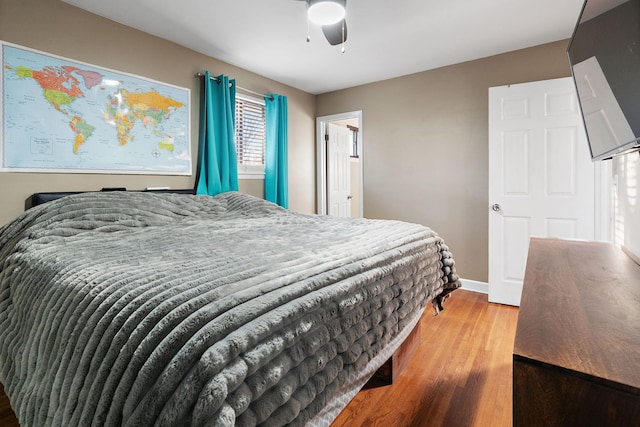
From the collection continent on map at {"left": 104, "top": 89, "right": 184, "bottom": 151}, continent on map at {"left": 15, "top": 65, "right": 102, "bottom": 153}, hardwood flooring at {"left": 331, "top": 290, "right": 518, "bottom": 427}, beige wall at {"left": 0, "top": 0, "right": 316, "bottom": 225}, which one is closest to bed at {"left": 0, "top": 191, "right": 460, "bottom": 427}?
hardwood flooring at {"left": 331, "top": 290, "right": 518, "bottom": 427}

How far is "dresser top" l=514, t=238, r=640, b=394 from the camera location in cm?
51

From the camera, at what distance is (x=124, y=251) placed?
1.26 m

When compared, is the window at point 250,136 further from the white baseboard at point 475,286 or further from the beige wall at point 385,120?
the white baseboard at point 475,286

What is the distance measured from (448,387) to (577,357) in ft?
4.83

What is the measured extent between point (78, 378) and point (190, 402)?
1.18ft

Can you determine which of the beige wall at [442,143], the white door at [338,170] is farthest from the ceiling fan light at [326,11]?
the white door at [338,170]

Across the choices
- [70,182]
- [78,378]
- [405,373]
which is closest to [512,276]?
[405,373]

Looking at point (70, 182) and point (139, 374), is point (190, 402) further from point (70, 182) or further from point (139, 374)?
point (70, 182)

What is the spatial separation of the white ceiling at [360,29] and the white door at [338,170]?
1260 mm

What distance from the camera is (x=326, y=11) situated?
187 cm

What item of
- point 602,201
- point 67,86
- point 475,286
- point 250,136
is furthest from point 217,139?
point 602,201

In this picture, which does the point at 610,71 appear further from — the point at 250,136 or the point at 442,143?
the point at 250,136

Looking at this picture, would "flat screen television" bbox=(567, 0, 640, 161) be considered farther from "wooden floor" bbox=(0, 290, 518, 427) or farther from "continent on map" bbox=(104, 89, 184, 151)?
"continent on map" bbox=(104, 89, 184, 151)

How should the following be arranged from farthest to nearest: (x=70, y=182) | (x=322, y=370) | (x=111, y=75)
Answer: (x=111, y=75) < (x=70, y=182) < (x=322, y=370)
